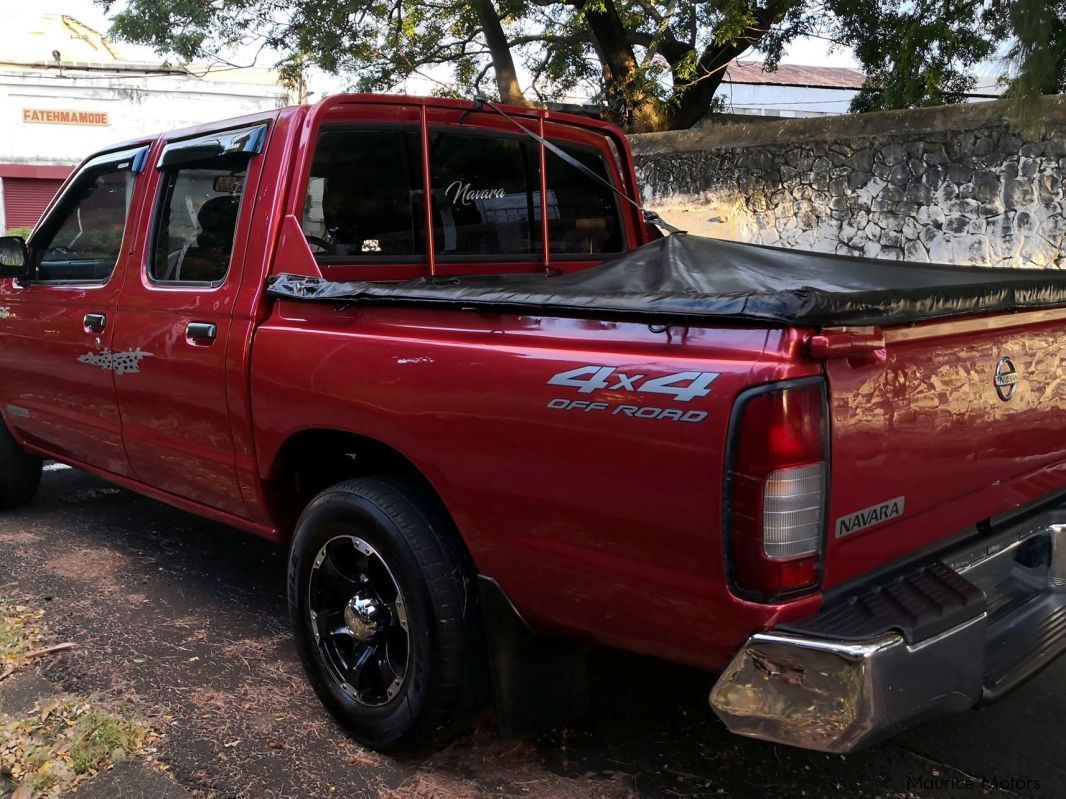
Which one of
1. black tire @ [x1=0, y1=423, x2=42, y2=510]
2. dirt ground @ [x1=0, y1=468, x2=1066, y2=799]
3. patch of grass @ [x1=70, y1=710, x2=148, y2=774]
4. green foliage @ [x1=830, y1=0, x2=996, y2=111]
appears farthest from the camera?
green foliage @ [x1=830, y1=0, x2=996, y2=111]

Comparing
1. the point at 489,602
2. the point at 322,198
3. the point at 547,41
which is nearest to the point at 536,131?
the point at 322,198

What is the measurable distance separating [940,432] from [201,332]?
7.86ft

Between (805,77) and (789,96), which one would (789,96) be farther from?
(805,77)

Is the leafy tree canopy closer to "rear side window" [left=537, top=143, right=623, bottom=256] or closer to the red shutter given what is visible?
"rear side window" [left=537, top=143, right=623, bottom=256]

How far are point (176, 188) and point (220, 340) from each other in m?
0.87

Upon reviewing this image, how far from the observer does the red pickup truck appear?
1.96 meters

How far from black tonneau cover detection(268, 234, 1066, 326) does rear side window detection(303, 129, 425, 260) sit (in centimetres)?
30

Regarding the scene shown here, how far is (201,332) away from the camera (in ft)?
10.9

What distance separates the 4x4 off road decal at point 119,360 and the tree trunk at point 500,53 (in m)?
9.01

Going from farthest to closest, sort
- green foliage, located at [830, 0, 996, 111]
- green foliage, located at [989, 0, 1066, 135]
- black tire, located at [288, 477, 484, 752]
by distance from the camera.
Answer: green foliage, located at [830, 0, 996, 111] < green foliage, located at [989, 0, 1066, 135] < black tire, located at [288, 477, 484, 752]

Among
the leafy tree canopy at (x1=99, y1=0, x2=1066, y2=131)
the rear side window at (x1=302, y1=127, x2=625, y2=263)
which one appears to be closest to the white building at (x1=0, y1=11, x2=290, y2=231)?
the leafy tree canopy at (x1=99, y1=0, x2=1066, y2=131)

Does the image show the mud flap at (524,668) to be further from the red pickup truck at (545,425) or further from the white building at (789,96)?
the white building at (789,96)

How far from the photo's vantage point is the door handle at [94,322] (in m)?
3.88

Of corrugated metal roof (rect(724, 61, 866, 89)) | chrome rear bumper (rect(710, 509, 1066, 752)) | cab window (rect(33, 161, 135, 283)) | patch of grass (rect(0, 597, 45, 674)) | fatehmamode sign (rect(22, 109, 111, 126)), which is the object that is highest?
corrugated metal roof (rect(724, 61, 866, 89))
